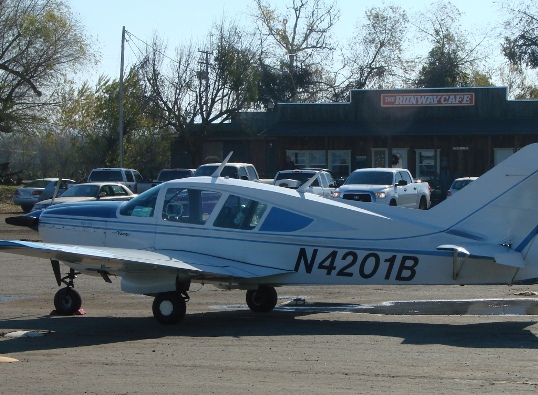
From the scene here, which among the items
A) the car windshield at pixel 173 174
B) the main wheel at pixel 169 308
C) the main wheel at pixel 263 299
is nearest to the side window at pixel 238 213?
the main wheel at pixel 169 308

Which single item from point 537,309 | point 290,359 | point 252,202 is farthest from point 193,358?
point 537,309

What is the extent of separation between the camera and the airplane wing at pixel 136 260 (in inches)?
421

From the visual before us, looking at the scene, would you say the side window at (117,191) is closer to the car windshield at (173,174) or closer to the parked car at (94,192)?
the parked car at (94,192)

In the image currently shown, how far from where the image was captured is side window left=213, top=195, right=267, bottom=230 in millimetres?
11883

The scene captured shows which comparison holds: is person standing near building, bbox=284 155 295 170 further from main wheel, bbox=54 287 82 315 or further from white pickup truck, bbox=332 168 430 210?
main wheel, bbox=54 287 82 315

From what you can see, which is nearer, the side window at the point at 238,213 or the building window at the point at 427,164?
the side window at the point at 238,213

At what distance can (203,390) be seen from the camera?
7613 millimetres

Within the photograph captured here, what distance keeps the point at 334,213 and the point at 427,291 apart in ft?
15.0

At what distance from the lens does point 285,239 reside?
457 inches

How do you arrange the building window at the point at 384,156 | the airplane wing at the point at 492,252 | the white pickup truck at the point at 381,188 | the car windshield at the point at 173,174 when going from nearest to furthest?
the airplane wing at the point at 492,252 < the white pickup truck at the point at 381,188 < the car windshield at the point at 173,174 < the building window at the point at 384,156

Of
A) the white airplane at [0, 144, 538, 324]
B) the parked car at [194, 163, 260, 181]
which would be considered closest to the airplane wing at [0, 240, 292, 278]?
the white airplane at [0, 144, 538, 324]

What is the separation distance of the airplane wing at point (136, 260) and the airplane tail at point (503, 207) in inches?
97.2

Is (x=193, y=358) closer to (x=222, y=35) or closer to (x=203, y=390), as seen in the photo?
(x=203, y=390)

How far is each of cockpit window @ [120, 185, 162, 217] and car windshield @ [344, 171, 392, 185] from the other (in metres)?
17.8
